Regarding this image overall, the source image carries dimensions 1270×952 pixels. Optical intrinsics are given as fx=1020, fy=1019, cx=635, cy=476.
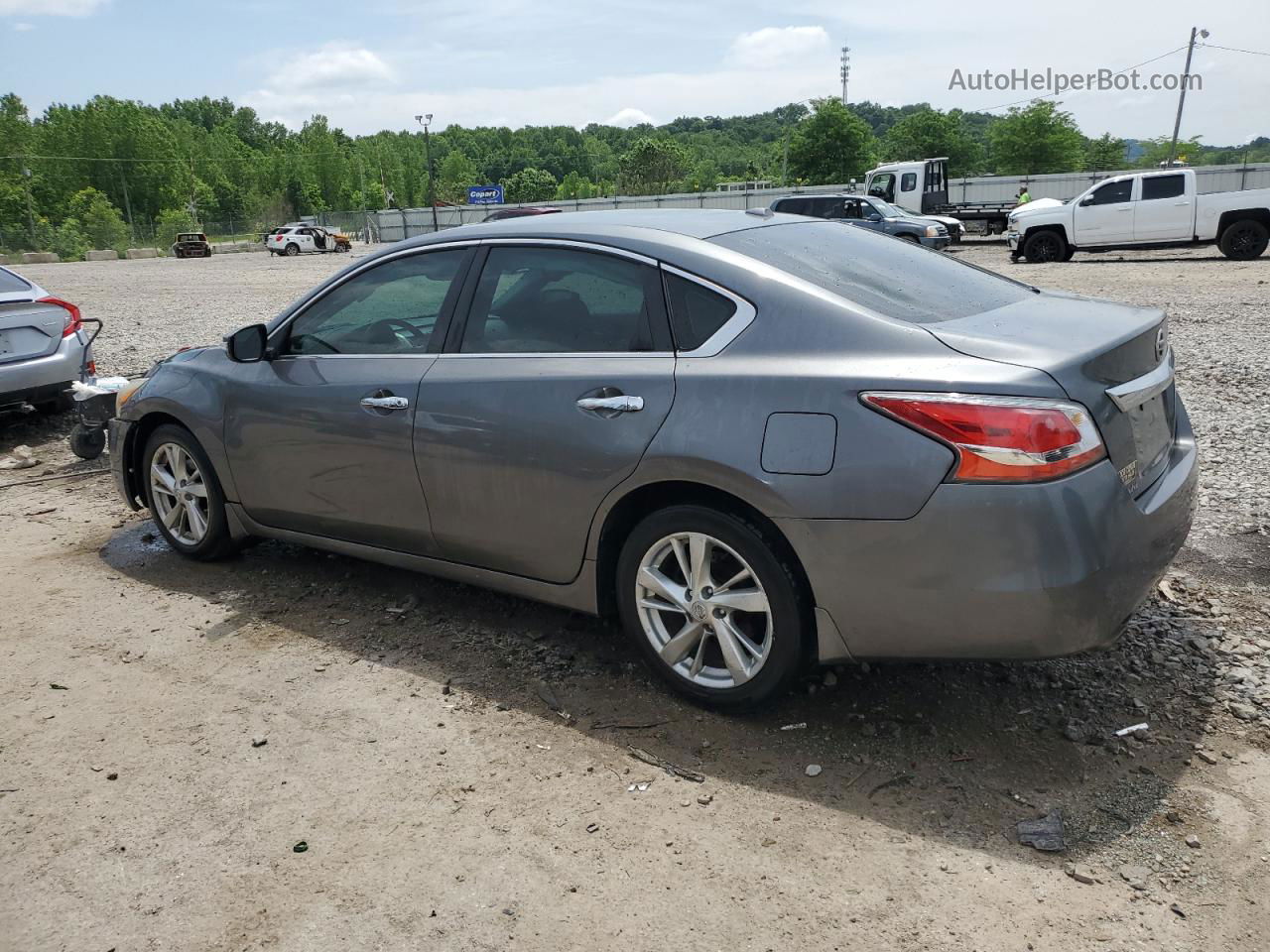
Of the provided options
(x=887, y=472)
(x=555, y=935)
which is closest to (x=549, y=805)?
(x=555, y=935)

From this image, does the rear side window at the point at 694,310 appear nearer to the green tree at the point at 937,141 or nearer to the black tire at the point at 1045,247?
the black tire at the point at 1045,247

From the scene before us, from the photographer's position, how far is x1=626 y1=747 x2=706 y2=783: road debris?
3.14m

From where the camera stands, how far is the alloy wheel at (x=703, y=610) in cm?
329

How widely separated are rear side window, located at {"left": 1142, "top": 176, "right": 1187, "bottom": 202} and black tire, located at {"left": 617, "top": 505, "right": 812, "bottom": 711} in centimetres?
2224

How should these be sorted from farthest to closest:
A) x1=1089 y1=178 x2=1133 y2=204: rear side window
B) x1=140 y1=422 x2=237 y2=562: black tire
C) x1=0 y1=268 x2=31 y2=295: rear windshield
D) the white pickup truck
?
x1=1089 y1=178 x2=1133 y2=204: rear side window < the white pickup truck < x1=0 y1=268 x2=31 y2=295: rear windshield < x1=140 y1=422 x2=237 y2=562: black tire

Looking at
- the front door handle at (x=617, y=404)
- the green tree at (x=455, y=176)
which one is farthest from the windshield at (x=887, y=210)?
the green tree at (x=455, y=176)


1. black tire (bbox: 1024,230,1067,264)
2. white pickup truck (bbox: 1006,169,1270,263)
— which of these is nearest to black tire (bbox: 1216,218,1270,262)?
white pickup truck (bbox: 1006,169,1270,263)

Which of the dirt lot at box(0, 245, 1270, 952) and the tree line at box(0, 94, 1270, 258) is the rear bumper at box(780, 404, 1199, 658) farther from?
the tree line at box(0, 94, 1270, 258)

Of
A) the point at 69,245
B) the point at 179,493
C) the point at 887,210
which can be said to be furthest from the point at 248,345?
the point at 69,245

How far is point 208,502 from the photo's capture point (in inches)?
198

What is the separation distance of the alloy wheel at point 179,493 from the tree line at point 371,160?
5006 centimetres

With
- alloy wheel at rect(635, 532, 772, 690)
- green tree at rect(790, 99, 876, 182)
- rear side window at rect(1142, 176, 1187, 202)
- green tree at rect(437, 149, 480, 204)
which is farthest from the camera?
green tree at rect(437, 149, 480, 204)

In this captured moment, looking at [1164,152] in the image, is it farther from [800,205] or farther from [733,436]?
[733,436]

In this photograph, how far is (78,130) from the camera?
3794 inches
